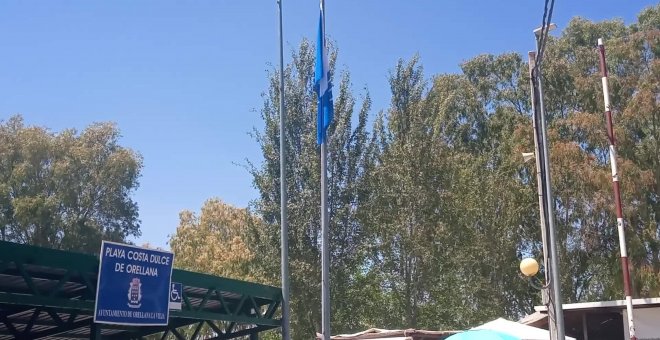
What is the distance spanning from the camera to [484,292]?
31.9 m

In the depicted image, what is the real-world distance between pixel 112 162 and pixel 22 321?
2680 centimetres

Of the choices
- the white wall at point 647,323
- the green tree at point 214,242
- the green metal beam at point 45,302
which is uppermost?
the green tree at point 214,242

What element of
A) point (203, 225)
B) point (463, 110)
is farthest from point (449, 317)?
point (203, 225)

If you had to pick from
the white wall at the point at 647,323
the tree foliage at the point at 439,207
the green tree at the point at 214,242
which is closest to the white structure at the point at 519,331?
the white wall at the point at 647,323

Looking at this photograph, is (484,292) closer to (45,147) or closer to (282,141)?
(282,141)

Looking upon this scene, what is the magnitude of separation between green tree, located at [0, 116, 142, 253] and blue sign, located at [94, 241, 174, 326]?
1066 inches

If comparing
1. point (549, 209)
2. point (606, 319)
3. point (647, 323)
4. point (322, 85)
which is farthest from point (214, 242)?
point (549, 209)

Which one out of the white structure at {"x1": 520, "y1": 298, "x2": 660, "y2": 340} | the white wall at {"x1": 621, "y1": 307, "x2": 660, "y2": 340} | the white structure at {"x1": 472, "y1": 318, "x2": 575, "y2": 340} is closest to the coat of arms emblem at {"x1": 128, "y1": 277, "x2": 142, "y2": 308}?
the white structure at {"x1": 472, "y1": 318, "x2": 575, "y2": 340}

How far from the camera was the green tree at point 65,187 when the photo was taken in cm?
3891

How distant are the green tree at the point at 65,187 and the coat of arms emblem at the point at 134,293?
89.7ft

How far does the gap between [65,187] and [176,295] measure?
28.0 meters

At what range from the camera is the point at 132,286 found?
42.6 feet

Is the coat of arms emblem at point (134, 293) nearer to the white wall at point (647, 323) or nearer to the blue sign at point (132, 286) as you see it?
the blue sign at point (132, 286)

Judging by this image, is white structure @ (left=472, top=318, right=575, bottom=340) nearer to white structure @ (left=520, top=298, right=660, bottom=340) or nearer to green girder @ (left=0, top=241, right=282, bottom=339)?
white structure @ (left=520, top=298, right=660, bottom=340)
